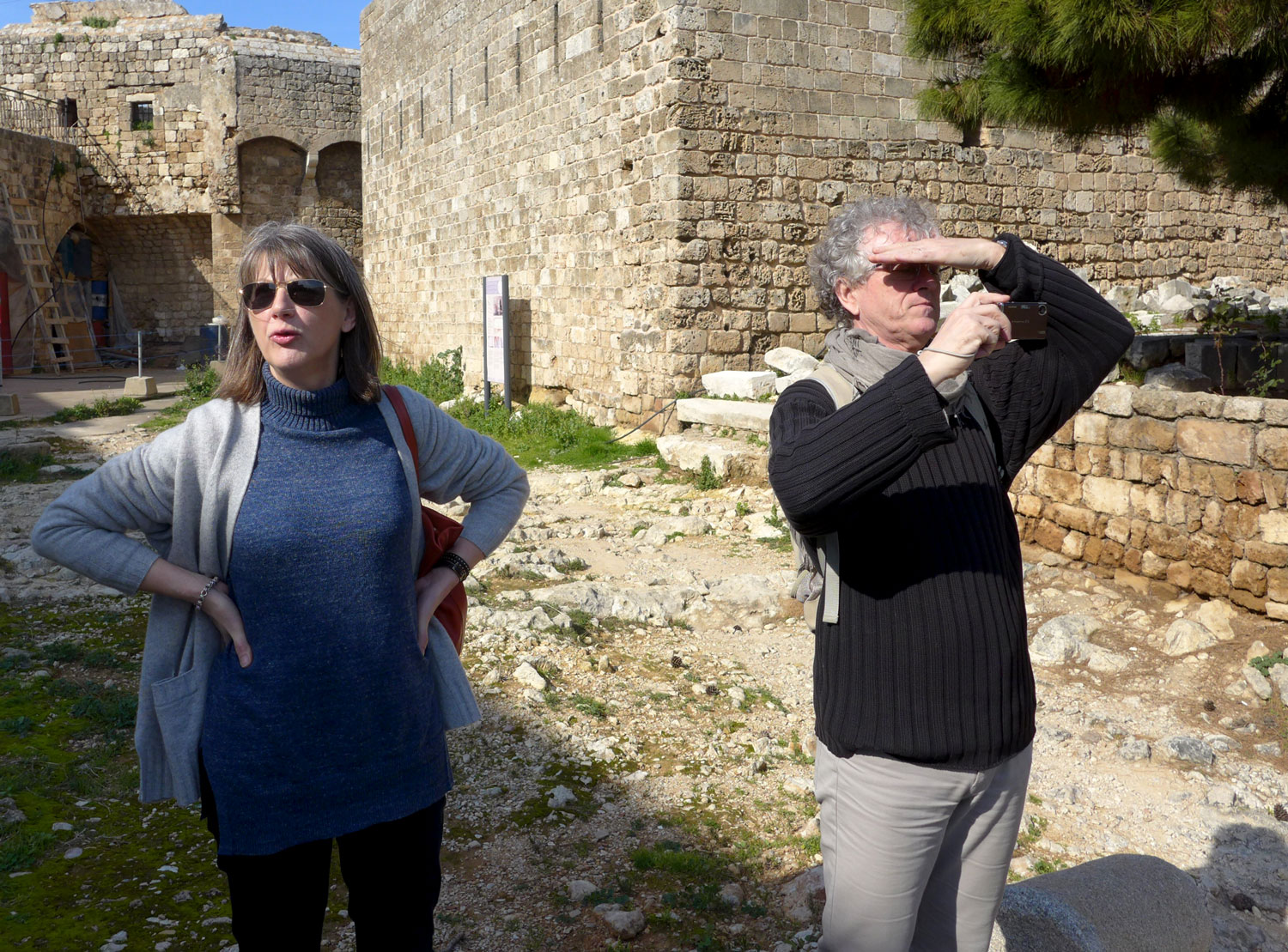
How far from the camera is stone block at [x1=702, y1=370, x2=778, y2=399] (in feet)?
27.3

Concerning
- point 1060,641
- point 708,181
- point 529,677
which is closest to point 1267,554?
point 1060,641

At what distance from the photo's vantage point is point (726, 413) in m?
8.20

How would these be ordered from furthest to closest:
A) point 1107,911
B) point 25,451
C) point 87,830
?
point 25,451, point 87,830, point 1107,911

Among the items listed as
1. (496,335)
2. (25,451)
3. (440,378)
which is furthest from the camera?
(440,378)

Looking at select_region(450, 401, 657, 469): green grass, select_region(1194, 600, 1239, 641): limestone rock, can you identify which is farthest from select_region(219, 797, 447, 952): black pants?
select_region(450, 401, 657, 469): green grass

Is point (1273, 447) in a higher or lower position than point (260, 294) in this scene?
lower

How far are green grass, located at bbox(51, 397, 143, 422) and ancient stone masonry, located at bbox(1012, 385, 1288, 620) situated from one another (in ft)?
35.3

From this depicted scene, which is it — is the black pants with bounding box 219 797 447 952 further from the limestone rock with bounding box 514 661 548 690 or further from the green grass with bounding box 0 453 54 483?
the green grass with bounding box 0 453 54 483

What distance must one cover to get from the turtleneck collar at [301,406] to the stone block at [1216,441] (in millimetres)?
4148

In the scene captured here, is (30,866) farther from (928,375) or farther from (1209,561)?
(1209,561)

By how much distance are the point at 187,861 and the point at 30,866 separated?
0.40 metres

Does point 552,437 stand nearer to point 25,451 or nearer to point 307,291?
point 25,451

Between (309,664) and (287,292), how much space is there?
0.64 m

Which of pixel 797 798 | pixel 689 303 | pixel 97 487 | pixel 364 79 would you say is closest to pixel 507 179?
pixel 689 303
